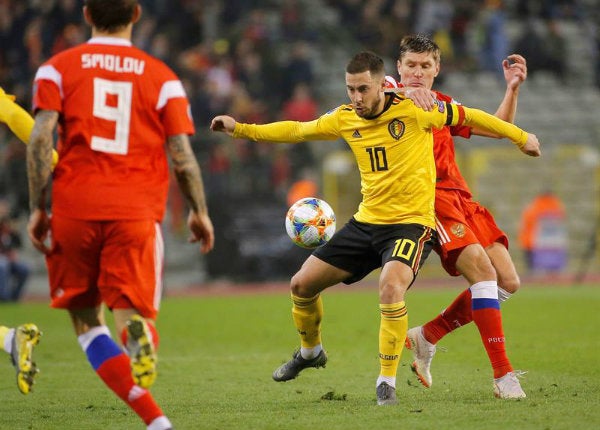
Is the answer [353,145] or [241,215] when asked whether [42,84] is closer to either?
[353,145]

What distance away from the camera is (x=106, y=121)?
18.8ft

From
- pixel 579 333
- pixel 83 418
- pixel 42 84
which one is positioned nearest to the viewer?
pixel 42 84

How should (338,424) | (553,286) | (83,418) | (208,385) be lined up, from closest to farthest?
(338,424)
(83,418)
(208,385)
(553,286)

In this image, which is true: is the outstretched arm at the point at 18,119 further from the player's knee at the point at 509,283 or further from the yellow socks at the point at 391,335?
→ the player's knee at the point at 509,283

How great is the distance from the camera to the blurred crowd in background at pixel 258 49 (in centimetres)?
2095

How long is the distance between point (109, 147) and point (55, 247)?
580mm

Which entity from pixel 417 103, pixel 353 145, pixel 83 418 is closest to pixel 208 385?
pixel 83 418

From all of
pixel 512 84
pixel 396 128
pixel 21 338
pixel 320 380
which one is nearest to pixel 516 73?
pixel 512 84

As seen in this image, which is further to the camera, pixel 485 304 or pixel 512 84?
pixel 512 84

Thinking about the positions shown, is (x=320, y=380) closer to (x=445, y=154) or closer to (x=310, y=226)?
(x=310, y=226)

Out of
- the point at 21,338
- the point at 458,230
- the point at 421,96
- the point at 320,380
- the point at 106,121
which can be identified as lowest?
the point at 320,380

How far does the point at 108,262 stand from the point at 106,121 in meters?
0.71

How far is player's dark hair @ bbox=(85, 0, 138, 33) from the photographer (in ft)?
18.7

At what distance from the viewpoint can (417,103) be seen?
7430 millimetres
